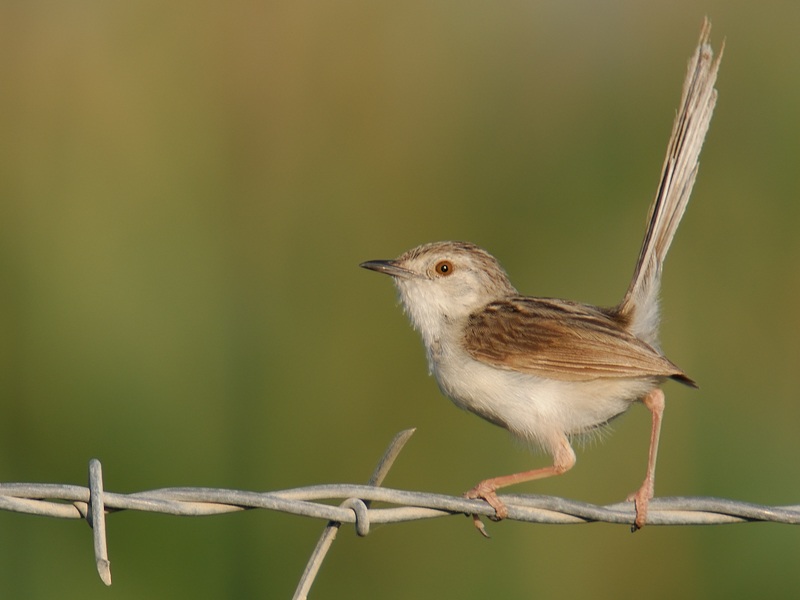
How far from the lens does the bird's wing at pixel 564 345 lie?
419 centimetres

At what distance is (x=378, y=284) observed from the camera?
22.5 feet

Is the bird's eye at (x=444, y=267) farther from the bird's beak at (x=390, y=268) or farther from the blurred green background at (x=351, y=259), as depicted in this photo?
the blurred green background at (x=351, y=259)

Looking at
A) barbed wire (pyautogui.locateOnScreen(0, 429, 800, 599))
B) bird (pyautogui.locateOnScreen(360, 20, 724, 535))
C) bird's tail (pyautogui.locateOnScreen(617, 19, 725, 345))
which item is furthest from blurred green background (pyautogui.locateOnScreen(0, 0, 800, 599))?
barbed wire (pyautogui.locateOnScreen(0, 429, 800, 599))

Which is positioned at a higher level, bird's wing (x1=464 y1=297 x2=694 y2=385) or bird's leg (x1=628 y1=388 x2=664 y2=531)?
bird's wing (x1=464 y1=297 x2=694 y2=385)

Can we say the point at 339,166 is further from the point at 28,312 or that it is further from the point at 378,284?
the point at 28,312

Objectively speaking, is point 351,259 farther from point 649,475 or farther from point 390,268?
point 649,475

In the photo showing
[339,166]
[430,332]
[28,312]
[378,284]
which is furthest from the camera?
[339,166]

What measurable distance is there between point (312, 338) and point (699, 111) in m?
2.95

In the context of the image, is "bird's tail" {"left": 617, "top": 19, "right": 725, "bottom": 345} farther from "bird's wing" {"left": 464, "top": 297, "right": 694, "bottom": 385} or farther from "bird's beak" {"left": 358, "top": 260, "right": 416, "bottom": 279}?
"bird's beak" {"left": 358, "top": 260, "right": 416, "bottom": 279}

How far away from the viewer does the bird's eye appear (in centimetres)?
511

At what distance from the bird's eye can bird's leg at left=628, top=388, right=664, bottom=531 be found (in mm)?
1129

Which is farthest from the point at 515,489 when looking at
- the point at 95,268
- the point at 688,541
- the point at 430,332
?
the point at 95,268

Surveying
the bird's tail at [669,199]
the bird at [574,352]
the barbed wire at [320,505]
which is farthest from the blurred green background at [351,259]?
the barbed wire at [320,505]

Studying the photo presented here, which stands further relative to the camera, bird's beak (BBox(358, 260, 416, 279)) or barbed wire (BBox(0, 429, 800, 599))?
bird's beak (BBox(358, 260, 416, 279))
